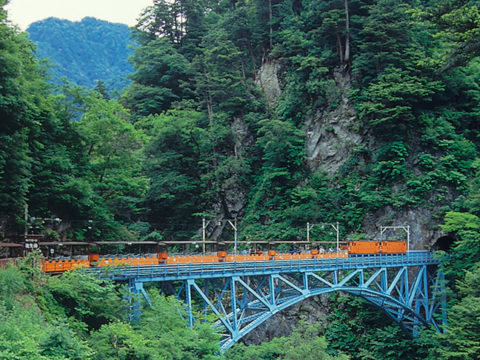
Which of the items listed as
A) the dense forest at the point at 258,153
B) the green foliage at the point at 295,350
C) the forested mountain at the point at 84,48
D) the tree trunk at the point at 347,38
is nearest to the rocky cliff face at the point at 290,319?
the dense forest at the point at 258,153

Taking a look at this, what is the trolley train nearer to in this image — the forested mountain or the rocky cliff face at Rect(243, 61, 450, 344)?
the rocky cliff face at Rect(243, 61, 450, 344)

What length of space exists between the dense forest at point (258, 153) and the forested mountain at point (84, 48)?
7283 centimetres

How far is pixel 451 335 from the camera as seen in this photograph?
104 ft

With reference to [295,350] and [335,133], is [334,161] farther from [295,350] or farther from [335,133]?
[295,350]

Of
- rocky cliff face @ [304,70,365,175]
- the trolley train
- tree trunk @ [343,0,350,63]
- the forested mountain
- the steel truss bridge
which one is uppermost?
the forested mountain

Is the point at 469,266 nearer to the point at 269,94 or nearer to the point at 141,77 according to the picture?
the point at 269,94

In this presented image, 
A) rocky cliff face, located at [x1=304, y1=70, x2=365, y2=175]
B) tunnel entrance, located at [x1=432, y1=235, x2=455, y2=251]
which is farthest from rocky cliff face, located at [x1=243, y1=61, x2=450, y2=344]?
tunnel entrance, located at [x1=432, y1=235, x2=455, y2=251]

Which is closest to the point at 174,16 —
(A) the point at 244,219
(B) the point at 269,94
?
(B) the point at 269,94

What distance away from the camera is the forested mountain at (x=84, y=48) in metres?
132

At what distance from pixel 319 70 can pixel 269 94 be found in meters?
8.77

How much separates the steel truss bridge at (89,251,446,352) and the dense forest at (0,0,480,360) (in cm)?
107

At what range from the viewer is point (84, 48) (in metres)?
142

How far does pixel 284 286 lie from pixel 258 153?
1537cm

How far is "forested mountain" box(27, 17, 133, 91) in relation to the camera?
13162 cm
